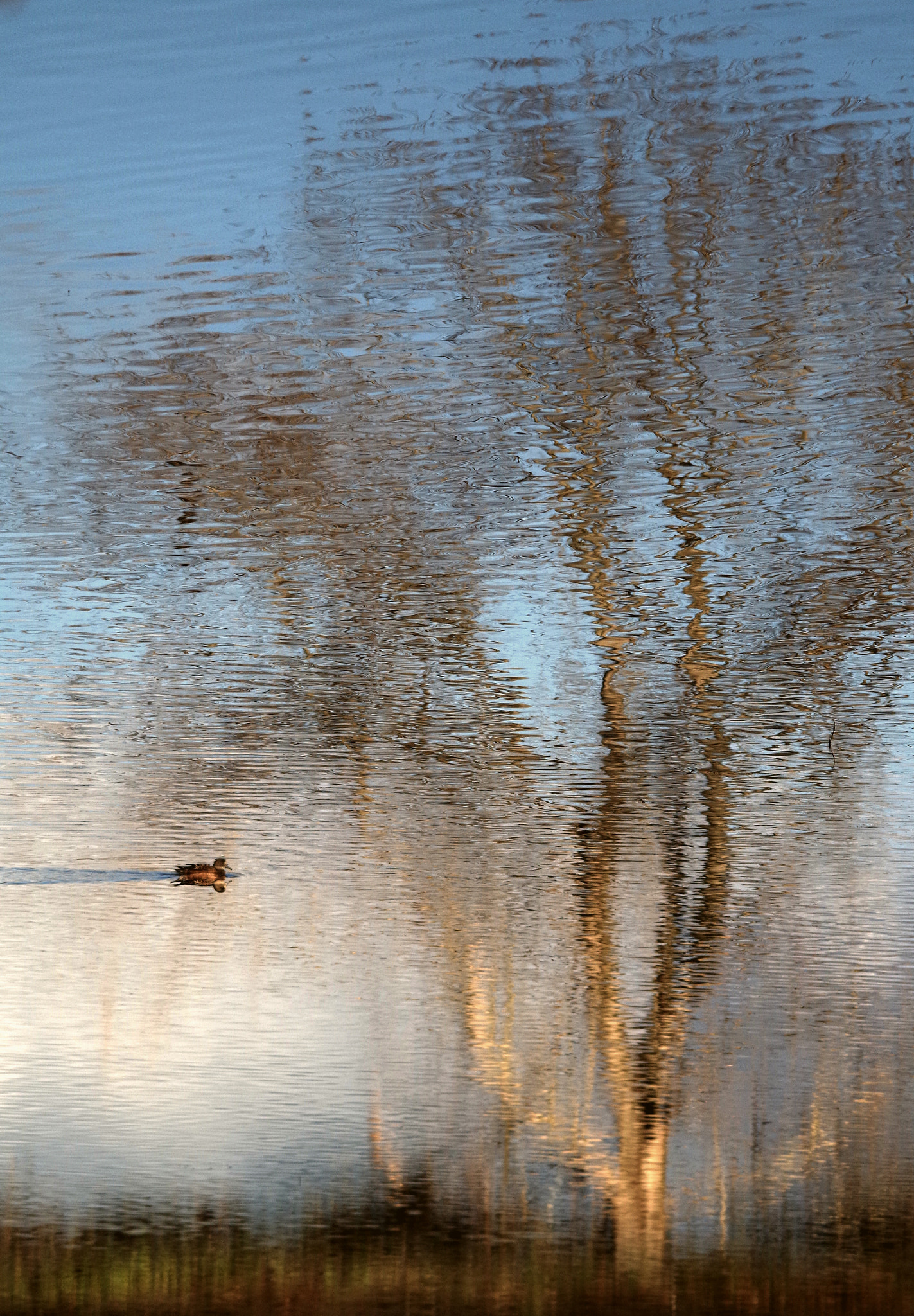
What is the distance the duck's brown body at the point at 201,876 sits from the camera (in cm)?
347

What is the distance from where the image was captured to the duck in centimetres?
347

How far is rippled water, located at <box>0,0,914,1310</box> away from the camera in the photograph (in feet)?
7.97

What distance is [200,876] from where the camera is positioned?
348 centimetres

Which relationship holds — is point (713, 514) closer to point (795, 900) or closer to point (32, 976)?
point (795, 900)

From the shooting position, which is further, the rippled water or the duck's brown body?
the duck's brown body

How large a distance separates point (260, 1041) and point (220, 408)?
1.43 metres

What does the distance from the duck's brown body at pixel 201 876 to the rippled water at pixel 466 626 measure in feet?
0.10

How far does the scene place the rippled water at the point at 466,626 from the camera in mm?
2428

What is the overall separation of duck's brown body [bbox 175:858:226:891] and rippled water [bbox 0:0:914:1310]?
0.03 meters

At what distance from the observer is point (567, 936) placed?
11.1ft

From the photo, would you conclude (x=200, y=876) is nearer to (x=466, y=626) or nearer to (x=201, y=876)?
(x=201, y=876)

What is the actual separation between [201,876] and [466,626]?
1.05 metres

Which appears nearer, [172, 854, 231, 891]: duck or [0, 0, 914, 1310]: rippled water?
[0, 0, 914, 1310]: rippled water

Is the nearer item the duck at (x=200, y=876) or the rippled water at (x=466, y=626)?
the rippled water at (x=466, y=626)
